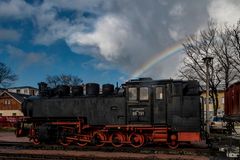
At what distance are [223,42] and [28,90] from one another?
353 feet

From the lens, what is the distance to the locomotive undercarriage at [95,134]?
18.3 metres

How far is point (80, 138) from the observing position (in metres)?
20.0

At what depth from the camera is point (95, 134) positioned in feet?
64.2

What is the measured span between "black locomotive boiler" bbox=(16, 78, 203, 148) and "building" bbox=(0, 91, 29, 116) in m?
67.6

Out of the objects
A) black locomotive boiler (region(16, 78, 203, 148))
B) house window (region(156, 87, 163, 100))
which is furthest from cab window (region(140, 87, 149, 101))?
house window (region(156, 87, 163, 100))

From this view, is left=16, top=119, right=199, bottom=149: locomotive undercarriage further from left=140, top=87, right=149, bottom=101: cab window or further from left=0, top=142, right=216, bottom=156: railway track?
left=140, top=87, right=149, bottom=101: cab window

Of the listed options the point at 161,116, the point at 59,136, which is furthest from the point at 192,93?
the point at 59,136

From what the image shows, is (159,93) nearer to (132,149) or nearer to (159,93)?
(159,93)

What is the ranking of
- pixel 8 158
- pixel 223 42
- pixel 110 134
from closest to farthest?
pixel 8 158
pixel 110 134
pixel 223 42

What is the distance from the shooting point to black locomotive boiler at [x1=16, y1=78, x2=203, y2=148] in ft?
59.1

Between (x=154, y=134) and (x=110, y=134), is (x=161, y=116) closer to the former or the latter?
(x=154, y=134)

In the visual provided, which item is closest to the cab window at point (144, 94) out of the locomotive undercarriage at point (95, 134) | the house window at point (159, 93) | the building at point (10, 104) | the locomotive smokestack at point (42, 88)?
the house window at point (159, 93)

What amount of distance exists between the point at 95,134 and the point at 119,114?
1846mm

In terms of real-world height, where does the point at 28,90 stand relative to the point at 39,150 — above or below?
above
